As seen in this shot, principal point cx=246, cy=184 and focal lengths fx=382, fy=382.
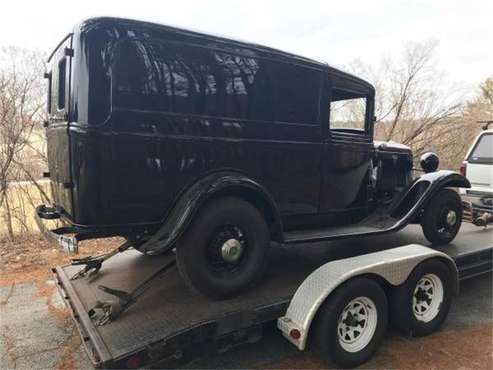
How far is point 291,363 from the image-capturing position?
304 cm

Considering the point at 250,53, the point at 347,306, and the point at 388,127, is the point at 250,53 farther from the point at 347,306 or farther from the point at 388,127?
the point at 388,127

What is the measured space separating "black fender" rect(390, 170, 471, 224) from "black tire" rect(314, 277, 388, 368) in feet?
4.23

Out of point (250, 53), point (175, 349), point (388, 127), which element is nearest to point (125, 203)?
point (175, 349)

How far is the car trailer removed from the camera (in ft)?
8.17

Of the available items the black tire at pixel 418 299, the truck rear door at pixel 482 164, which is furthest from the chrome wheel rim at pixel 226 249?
→ the truck rear door at pixel 482 164

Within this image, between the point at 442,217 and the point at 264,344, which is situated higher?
the point at 442,217

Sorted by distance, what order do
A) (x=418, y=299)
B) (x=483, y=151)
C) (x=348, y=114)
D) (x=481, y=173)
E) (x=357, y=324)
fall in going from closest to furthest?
(x=357, y=324) < (x=418, y=299) < (x=348, y=114) < (x=481, y=173) < (x=483, y=151)

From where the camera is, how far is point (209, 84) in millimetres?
2965

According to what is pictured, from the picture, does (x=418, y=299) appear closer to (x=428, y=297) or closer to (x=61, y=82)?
(x=428, y=297)

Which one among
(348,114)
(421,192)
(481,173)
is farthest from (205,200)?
(481,173)

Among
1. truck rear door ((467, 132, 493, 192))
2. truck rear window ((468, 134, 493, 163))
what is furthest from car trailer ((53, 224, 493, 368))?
truck rear window ((468, 134, 493, 163))

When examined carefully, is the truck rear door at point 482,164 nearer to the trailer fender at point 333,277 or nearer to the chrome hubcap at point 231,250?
the trailer fender at point 333,277

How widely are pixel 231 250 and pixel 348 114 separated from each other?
3748mm

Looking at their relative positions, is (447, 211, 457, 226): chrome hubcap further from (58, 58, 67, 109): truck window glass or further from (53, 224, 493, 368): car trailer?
(58, 58, 67, 109): truck window glass
